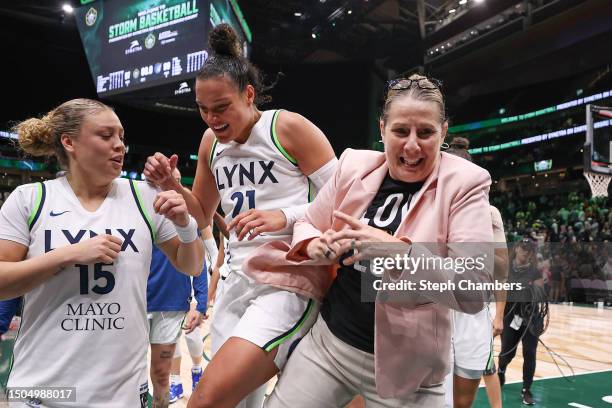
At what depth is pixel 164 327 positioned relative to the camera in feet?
11.1

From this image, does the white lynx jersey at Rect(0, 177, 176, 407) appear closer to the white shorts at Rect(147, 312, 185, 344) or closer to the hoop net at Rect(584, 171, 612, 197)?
the white shorts at Rect(147, 312, 185, 344)

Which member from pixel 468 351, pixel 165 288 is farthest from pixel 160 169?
pixel 468 351

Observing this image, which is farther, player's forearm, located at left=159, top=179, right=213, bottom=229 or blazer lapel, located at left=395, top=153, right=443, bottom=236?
player's forearm, located at left=159, top=179, right=213, bottom=229

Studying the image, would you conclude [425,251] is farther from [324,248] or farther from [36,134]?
[36,134]

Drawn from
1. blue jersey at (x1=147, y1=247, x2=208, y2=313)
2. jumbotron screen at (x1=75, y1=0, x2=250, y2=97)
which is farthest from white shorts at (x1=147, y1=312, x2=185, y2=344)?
jumbotron screen at (x1=75, y1=0, x2=250, y2=97)

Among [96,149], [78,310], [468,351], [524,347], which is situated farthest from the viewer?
[524,347]

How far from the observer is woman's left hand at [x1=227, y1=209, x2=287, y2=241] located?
1.72m

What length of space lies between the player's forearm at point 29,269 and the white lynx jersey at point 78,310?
79mm

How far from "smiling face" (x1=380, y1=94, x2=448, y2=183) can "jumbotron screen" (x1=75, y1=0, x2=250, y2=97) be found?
5893mm

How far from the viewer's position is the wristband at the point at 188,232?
5.73 feet

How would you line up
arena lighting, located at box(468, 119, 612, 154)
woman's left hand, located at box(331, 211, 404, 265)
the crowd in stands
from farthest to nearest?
arena lighting, located at box(468, 119, 612, 154) → the crowd in stands → woman's left hand, located at box(331, 211, 404, 265)

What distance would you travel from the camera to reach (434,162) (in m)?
1.53

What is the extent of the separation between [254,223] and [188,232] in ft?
0.75

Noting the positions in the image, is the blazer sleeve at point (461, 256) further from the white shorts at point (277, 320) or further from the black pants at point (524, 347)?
the black pants at point (524, 347)
